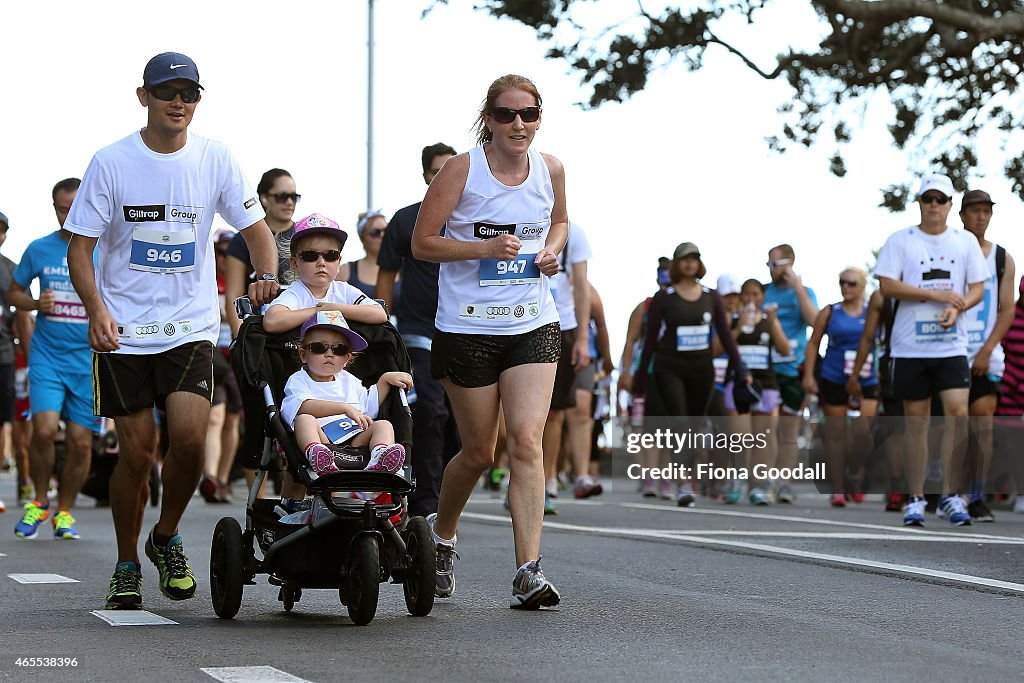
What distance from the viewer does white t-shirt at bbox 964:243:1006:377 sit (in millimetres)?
13727

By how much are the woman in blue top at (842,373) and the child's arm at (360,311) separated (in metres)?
9.91

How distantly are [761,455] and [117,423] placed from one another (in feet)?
39.0

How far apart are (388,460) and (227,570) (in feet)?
2.51

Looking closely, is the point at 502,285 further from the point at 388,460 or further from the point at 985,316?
the point at 985,316

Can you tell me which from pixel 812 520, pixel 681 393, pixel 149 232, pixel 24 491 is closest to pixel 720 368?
pixel 681 393

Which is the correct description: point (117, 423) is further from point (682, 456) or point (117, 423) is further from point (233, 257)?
point (682, 456)

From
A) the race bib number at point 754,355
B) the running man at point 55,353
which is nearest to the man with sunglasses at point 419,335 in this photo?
the running man at point 55,353

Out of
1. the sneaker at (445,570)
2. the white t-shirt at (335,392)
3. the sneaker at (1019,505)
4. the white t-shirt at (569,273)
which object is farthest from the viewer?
the sneaker at (1019,505)

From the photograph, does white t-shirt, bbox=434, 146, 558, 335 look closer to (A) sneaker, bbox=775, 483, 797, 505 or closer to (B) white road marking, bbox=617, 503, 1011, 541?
(B) white road marking, bbox=617, 503, 1011, 541

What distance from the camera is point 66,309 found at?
12602 millimetres

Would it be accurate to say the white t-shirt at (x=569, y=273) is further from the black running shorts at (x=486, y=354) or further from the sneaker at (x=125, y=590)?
the sneaker at (x=125, y=590)

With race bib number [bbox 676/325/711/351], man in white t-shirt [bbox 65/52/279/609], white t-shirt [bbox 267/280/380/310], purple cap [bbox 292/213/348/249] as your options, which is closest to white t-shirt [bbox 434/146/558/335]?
white t-shirt [bbox 267/280/380/310]

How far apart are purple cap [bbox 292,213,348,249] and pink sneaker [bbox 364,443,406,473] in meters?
1.37

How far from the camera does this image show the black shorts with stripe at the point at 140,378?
767 centimetres
